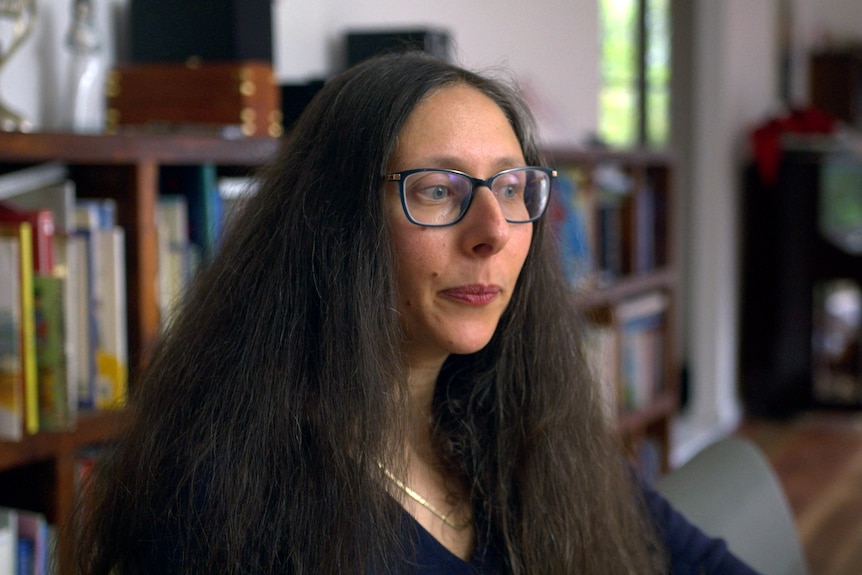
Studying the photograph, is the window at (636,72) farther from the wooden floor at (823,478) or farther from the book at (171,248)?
the book at (171,248)

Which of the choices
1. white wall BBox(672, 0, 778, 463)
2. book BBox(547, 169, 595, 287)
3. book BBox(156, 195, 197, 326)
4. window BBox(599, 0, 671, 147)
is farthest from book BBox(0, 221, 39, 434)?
white wall BBox(672, 0, 778, 463)

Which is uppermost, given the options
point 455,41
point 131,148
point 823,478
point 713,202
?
point 455,41

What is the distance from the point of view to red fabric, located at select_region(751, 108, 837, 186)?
488cm

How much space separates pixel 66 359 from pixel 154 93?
64 centimetres

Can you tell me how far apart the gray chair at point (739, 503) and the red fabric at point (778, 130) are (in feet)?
11.7

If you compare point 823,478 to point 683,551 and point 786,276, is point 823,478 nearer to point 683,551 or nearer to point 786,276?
point 786,276

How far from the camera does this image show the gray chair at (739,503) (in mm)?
1457

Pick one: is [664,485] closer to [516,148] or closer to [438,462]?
[438,462]

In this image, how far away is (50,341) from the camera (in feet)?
4.52

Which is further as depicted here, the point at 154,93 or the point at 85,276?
the point at 154,93

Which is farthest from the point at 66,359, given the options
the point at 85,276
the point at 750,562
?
the point at 750,562

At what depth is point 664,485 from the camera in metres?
1.52

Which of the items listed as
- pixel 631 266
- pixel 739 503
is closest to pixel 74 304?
pixel 739 503

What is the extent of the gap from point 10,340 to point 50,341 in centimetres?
6
